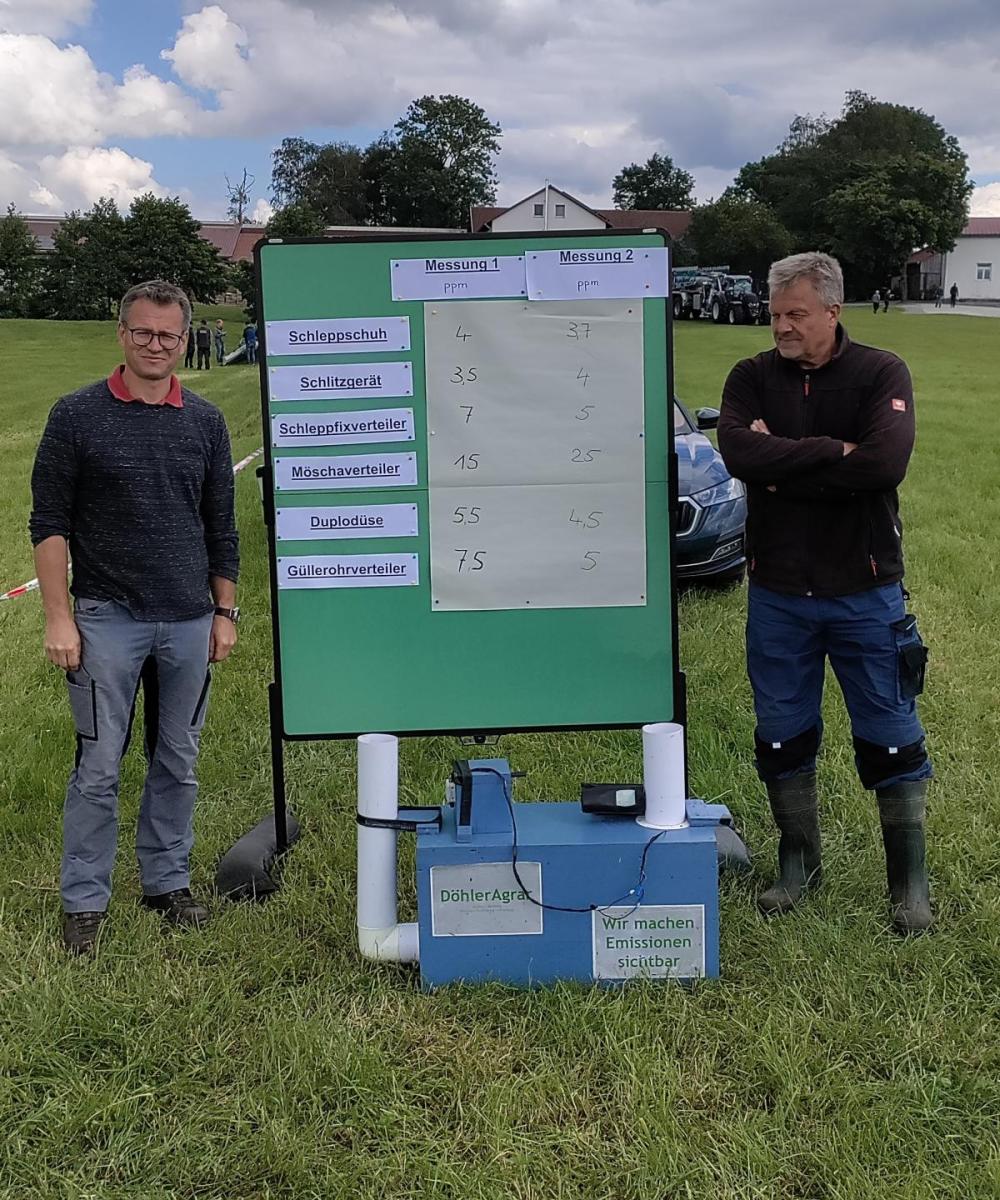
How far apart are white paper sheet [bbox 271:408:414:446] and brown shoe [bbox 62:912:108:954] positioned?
164cm

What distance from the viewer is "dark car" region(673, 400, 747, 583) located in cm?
717

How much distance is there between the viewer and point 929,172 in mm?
73062

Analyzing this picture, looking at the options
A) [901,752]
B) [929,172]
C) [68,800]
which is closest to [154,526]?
[68,800]

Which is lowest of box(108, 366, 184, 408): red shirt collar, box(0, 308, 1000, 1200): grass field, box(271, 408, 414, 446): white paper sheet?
box(0, 308, 1000, 1200): grass field

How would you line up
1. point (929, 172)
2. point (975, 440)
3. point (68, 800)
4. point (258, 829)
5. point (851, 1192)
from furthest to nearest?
1. point (929, 172)
2. point (975, 440)
3. point (258, 829)
4. point (68, 800)
5. point (851, 1192)

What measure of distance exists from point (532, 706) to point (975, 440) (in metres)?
12.3

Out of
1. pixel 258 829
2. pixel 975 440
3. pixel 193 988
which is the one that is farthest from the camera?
pixel 975 440

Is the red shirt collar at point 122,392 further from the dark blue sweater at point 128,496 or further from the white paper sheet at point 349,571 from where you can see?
the white paper sheet at point 349,571

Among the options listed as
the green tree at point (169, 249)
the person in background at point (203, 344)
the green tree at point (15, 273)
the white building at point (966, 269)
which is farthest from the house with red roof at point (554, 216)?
the person in background at point (203, 344)

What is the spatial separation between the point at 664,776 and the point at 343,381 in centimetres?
158

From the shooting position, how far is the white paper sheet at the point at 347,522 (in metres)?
3.47

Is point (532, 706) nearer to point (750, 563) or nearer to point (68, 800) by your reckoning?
point (750, 563)

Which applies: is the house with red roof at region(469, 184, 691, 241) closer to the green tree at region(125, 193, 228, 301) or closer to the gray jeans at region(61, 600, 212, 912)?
the green tree at region(125, 193, 228, 301)

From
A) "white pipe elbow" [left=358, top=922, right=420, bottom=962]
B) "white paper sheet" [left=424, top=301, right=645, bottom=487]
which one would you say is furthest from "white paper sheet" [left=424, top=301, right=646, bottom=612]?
"white pipe elbow" [left=358, top=922, right=420, bottom=962]
